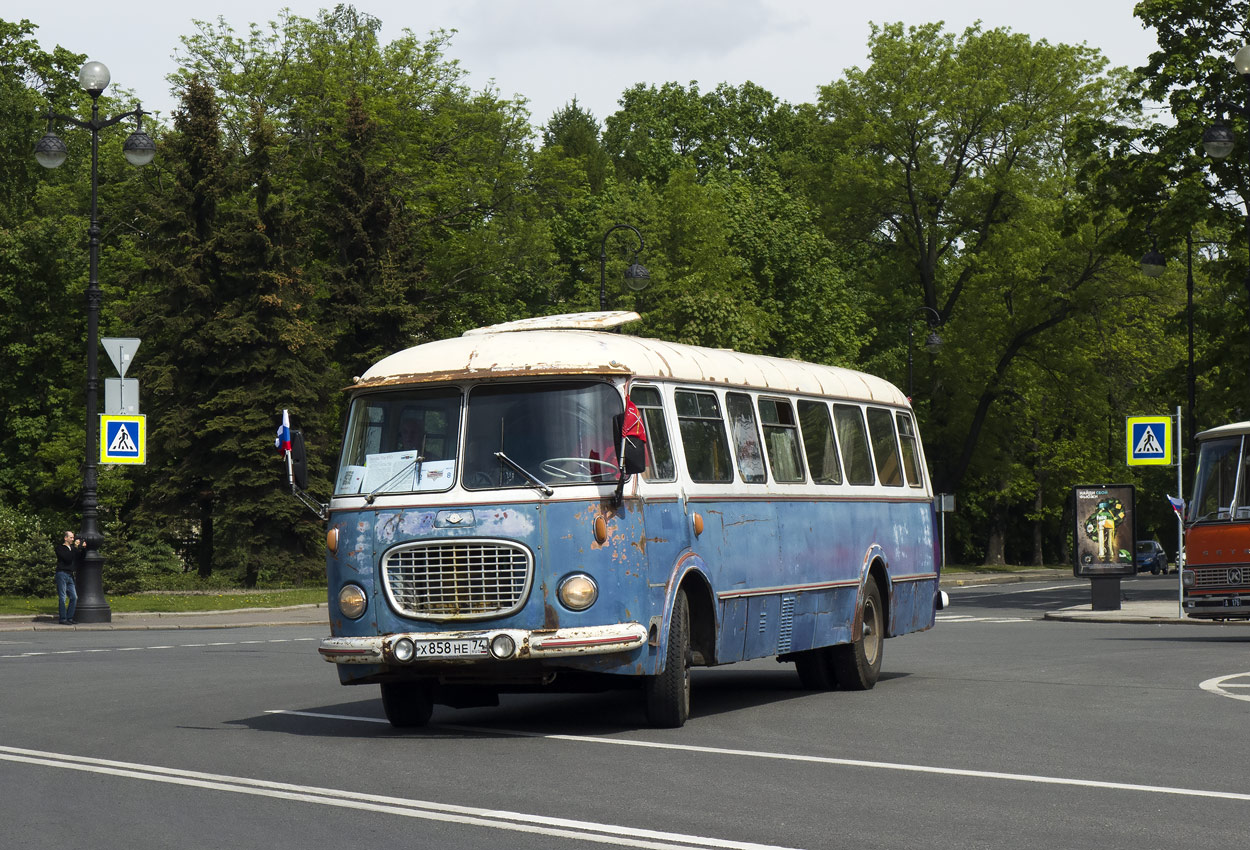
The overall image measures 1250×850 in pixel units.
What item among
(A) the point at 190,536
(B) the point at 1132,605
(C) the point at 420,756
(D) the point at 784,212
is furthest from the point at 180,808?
(D) the point at 784,212

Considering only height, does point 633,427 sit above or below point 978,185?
below

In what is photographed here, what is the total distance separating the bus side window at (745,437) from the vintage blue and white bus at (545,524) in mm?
27

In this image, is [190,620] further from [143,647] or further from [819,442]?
[819,442]

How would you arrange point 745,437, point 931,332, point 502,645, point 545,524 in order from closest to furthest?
point 502,645, point 545,524, point 745,437, point 931,332

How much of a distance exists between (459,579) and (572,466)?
1132 millimetres

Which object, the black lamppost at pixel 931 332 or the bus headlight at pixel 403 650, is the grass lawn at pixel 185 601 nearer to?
the bus headlight at pixel 403 650

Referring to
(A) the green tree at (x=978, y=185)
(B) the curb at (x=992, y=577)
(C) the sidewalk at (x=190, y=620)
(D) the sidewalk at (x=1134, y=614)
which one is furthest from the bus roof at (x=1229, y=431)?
(A) the green tree at (x=978, y=185)

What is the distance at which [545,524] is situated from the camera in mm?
12820

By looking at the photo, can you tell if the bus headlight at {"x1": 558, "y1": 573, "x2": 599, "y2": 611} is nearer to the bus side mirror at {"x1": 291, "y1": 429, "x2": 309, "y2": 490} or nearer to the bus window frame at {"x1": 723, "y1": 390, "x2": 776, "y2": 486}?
the bus side mirror at {"x1": 291, "y1": 429, "x2": 309, "y2": 490}

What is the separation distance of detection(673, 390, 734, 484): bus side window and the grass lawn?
2220cm

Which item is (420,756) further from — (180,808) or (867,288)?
(867,288)

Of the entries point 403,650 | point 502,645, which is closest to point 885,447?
point 502,645

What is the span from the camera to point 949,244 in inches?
2479

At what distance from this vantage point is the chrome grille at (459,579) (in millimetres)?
12750
